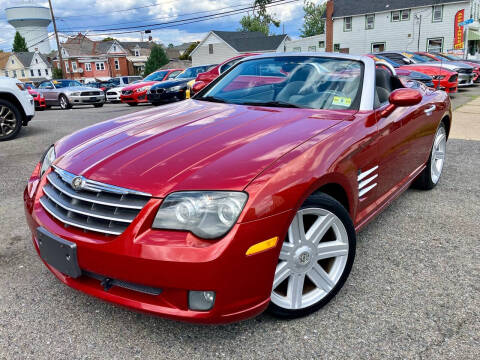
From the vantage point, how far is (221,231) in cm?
170

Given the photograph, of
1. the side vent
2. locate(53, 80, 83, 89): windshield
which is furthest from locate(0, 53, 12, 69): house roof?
the side vent

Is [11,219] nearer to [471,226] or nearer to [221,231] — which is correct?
[221,231]

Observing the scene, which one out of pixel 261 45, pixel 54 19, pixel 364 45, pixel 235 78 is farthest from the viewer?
pixel 261 45

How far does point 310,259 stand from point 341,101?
1243 millimetres

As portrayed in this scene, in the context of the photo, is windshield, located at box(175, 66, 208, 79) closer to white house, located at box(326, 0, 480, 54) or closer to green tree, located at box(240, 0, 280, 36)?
white house, located at box(326, 0, 480, 54)

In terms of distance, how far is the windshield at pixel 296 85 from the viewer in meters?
2.86

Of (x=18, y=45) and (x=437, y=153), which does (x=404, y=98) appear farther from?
(x=18, y=45)

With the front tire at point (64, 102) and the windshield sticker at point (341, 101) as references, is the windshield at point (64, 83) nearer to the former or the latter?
the front tire at point (64, 102)

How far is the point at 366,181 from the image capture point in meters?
2.60

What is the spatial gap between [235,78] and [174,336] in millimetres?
2321

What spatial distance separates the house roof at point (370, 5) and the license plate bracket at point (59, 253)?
39.6 meters

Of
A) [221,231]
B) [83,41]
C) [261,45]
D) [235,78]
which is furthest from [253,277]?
[83,41]

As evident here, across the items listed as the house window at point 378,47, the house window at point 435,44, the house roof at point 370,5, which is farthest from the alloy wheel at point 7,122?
the house roof at point 370,5

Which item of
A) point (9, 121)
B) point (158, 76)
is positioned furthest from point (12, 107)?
point (158, 76)
